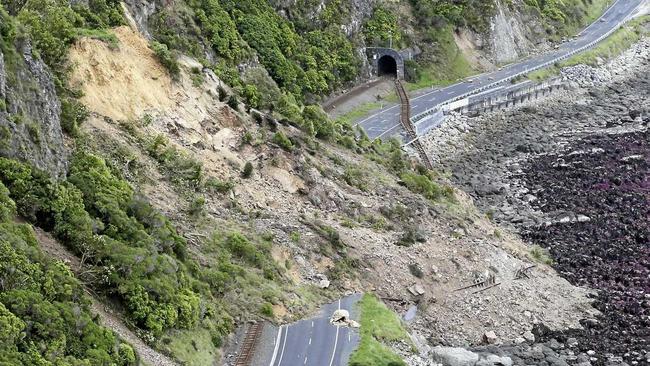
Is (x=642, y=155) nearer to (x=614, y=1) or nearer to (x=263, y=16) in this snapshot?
(x=263, y=16)

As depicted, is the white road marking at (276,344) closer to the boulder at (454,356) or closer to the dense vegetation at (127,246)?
the dense vegetation at (127,246)

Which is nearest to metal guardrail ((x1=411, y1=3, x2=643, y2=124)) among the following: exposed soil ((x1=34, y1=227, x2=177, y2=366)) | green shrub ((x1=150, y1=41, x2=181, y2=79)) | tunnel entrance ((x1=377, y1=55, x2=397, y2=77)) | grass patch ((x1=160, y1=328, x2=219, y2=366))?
tunnel entrance ((x1=377, y1=55, x2=397, y2=77))

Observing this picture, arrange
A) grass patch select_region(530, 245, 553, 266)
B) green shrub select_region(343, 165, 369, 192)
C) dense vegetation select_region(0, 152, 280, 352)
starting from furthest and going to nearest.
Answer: grass patch select_region(530, 245, 553, 266)
green shrub select_region(343, 165, 369, 192)
dense vegetation select_region(0, 152, 280, 352)

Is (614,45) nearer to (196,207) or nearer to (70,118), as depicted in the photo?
(196,207)

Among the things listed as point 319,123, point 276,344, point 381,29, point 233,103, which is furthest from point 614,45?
point 276,344

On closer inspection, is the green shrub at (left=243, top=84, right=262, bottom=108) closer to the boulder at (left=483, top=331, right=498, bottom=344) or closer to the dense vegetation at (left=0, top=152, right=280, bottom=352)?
the dense vegetation at (left=0, top=152, right=280, bottom=352)

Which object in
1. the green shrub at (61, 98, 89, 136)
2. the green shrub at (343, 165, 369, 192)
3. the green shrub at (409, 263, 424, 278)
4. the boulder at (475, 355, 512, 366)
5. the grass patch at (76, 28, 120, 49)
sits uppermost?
the grass patch at (76, 28, 120, 49)
